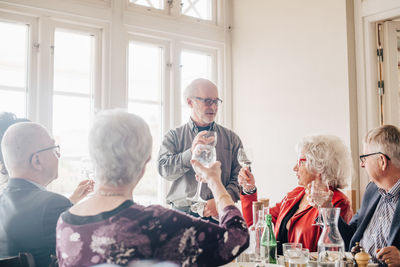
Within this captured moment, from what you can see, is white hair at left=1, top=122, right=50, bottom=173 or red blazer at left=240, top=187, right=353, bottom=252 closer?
white hair at left=1, top=122, right=50, bottom=173

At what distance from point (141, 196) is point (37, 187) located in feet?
7.27

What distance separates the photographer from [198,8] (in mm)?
4418

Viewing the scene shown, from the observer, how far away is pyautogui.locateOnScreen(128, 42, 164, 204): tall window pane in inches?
156

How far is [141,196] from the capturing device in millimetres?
3943

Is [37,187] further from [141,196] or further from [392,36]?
[392,36]

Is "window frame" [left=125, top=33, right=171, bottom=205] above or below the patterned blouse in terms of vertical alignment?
above

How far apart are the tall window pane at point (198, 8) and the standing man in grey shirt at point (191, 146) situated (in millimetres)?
1824

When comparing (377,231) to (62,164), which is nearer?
(377,231)

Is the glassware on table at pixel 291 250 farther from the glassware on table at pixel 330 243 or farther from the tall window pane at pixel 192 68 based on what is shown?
the tall window pane at pixel 192 68

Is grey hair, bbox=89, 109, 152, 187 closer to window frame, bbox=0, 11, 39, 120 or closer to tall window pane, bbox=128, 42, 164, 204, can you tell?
window frame, bbox=0, 11, 39, 120

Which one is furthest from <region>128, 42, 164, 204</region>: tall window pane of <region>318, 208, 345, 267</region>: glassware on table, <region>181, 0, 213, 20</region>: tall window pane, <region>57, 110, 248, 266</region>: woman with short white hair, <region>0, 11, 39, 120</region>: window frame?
<region>57, 110, 248, 266</region>: woman with short white hair

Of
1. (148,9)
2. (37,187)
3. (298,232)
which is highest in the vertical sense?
(148,9)

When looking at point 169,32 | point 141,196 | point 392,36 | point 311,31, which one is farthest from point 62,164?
point 392,36

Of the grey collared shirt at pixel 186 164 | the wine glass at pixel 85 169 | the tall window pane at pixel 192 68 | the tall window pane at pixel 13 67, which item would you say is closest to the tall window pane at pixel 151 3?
the tall window pane at pixel 192 68
